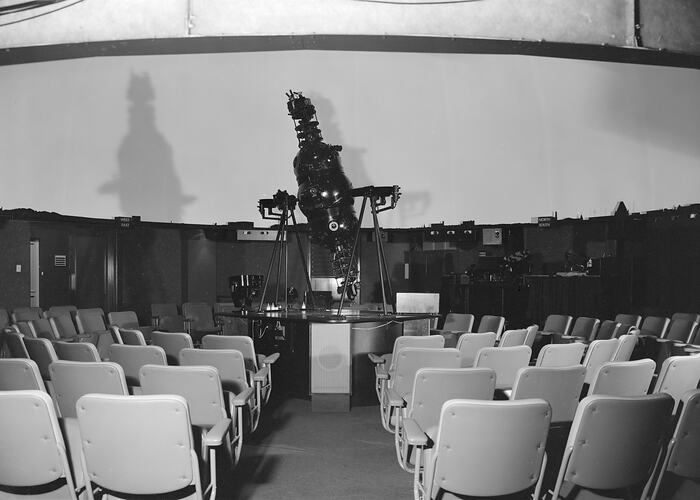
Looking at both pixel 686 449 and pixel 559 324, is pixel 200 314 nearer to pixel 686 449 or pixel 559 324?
pixel 559 324

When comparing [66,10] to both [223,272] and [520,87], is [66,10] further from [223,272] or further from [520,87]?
[520,87]

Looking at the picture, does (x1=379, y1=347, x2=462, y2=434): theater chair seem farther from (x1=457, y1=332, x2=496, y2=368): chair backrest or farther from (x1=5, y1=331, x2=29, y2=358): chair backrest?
(x1=5, y1=331, x2=29, y2=358): chair backrest

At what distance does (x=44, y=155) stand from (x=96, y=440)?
1243cm

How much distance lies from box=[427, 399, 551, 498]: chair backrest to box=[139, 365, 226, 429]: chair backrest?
177 centimetres

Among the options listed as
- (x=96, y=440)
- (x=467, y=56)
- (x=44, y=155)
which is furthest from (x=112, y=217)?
(x=96, y=440)

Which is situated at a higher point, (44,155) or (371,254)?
(44,155)

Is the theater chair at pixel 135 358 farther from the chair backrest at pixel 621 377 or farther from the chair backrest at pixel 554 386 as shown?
the chair backrest at pixel 621 377

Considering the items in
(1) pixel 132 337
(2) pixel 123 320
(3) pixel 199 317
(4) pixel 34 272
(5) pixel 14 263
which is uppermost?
(5) pixel 14 263

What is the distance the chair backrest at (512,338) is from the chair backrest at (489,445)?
340 cm

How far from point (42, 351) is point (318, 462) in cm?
271

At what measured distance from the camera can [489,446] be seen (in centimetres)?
265

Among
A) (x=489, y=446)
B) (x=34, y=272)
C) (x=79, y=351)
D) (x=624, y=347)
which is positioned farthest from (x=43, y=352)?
(x=34, y=272)

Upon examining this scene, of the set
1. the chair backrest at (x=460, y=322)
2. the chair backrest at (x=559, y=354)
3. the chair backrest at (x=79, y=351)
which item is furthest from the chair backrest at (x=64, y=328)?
the chair backrest at (x=559, y=354)

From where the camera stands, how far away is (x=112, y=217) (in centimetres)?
1348
